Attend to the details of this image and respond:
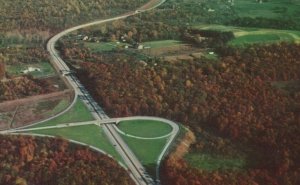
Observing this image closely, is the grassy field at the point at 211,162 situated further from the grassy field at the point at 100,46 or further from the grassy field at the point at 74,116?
the grassy field at the point at 100,46

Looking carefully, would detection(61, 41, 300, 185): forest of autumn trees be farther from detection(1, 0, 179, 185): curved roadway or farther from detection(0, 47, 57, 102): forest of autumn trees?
detection(0, 47, 57, 102): forest of autumn trees

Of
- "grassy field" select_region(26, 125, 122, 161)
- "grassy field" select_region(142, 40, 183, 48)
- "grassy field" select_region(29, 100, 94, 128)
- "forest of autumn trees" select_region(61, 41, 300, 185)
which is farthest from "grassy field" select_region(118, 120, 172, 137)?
"grassy field" select_region(142, 40, 183, 48)

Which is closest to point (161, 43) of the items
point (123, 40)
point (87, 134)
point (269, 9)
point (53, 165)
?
point (123, 40)

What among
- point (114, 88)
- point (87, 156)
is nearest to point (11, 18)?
point (114, 88)

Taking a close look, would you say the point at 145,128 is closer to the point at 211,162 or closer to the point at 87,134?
the point at 87,134

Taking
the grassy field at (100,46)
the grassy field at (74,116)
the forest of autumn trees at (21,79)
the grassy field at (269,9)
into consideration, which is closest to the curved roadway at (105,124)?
the grassy field at (74,116)
